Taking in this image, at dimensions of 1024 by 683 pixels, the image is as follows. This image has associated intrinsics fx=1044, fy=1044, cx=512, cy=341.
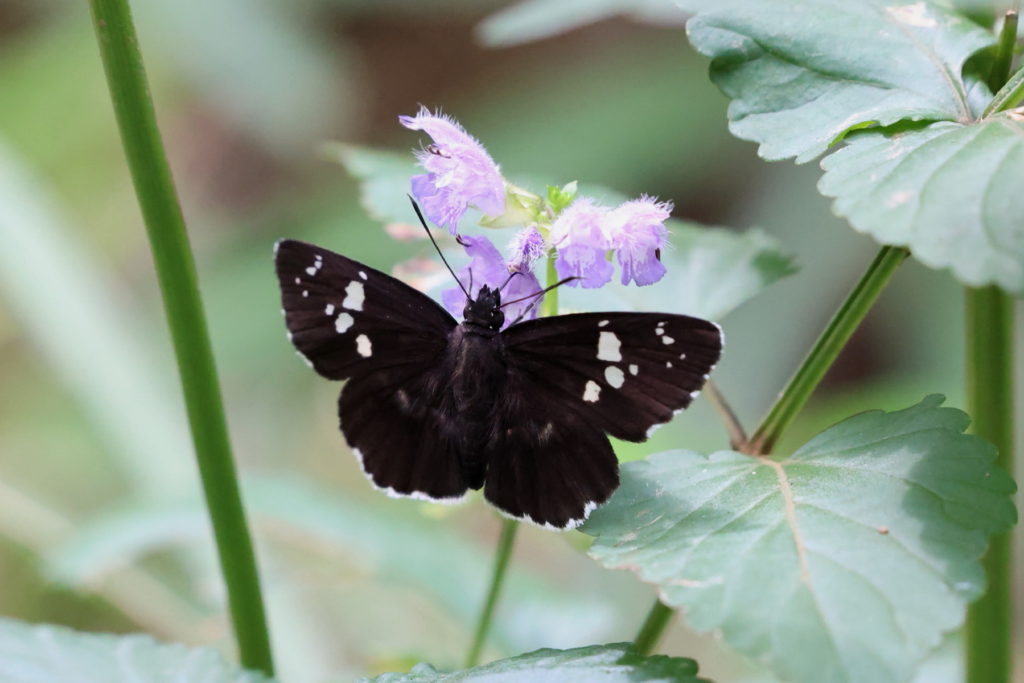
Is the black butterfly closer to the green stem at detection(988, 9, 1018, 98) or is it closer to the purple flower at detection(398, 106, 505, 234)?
the purple flower at detection(398, 106, 505, 234)

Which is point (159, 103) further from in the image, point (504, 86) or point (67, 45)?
point (504, 86)

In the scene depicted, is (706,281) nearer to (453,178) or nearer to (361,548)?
(453,178)

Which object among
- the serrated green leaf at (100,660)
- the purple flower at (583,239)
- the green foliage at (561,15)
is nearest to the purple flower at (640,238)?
the purple flower at (583,239)

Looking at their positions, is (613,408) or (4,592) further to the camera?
(4,592)

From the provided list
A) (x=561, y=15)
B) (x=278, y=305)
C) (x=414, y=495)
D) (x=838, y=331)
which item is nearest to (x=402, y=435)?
(x=414, y=495)

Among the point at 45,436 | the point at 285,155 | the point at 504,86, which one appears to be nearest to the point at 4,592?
the point at 45,436
